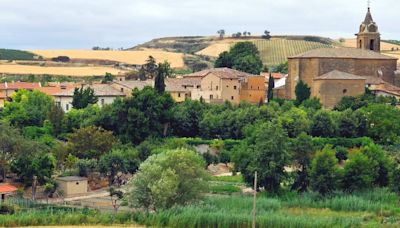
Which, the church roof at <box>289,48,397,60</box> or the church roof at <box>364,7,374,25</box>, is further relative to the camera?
the church roof at <box>364,7,374,25</box>

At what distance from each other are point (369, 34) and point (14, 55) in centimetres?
7052

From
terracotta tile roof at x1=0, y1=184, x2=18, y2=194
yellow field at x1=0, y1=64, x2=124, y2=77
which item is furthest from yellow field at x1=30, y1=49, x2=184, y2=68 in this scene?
terracotta tile roof at x1=0, y1=184, x2=18, y2=194

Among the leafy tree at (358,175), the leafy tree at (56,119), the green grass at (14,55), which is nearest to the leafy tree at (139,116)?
the leafy tree at (56,119)

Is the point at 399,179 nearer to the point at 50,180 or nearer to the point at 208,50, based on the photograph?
the point at 50,180

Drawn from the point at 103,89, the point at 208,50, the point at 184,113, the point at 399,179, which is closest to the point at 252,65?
the point at 103,89

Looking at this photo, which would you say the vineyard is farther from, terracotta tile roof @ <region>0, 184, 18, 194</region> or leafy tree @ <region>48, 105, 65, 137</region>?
terracotta tile roof @ <region>0, 184, 18, 194</region>

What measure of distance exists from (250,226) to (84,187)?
48.6 feet

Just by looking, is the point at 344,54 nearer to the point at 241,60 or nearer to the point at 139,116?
the point at 241,60

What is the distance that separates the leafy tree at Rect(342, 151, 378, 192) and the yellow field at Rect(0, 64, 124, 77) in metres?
67.5

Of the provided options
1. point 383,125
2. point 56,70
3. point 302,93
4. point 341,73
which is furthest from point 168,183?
point 56,70

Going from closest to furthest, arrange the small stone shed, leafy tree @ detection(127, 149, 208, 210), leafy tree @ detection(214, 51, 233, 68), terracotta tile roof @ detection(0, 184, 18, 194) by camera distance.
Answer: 1. leafy tree @ detection(127, 149, 208, 210)
2. terracotta tile roof @ detection(0, 184, 18, 194)
3. the small stone shed
4. leafy tree @ detection(214, 51, 233, 68)

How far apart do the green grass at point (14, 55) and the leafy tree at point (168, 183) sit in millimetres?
90343

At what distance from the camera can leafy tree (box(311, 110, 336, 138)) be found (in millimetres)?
54531

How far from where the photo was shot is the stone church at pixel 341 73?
63.1m
